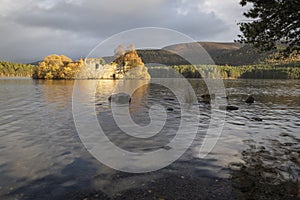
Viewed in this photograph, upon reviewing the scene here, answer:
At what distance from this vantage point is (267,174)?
9500mm

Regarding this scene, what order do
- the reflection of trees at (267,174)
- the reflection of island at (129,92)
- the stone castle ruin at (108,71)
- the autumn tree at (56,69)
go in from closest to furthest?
the reflection of trees at (267,174) < the reflection of island at (129,92) < the autumn tree at (56,69) < the stone castle ruin at (108,71)

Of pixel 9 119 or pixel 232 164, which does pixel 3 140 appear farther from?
pixel 232 164

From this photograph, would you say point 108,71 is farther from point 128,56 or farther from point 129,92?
point 129,92

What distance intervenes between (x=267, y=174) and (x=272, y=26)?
34.0 feet

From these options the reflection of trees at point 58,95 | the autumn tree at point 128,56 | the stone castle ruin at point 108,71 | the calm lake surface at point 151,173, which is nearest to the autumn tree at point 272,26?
the calm lake surface at point 151,173

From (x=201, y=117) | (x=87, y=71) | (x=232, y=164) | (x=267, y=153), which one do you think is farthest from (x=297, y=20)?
(x=87, y=71)

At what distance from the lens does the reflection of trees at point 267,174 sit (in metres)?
7.91

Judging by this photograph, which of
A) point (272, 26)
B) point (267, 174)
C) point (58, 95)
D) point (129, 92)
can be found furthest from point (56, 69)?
point (267, 174)

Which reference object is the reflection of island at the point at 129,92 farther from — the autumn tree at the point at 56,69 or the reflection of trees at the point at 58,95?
the autumn tree at the point at 56,69

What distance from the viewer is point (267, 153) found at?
12.3 m

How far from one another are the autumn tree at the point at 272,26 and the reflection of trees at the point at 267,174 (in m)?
7.73

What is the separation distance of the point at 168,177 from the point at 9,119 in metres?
17.9

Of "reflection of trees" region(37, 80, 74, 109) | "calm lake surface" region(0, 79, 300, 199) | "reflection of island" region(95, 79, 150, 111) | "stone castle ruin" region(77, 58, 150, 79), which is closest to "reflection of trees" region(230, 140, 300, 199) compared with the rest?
"calm lake surface" region(0, 79, 300, 199)

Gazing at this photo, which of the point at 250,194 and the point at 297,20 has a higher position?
the point at 297,20
